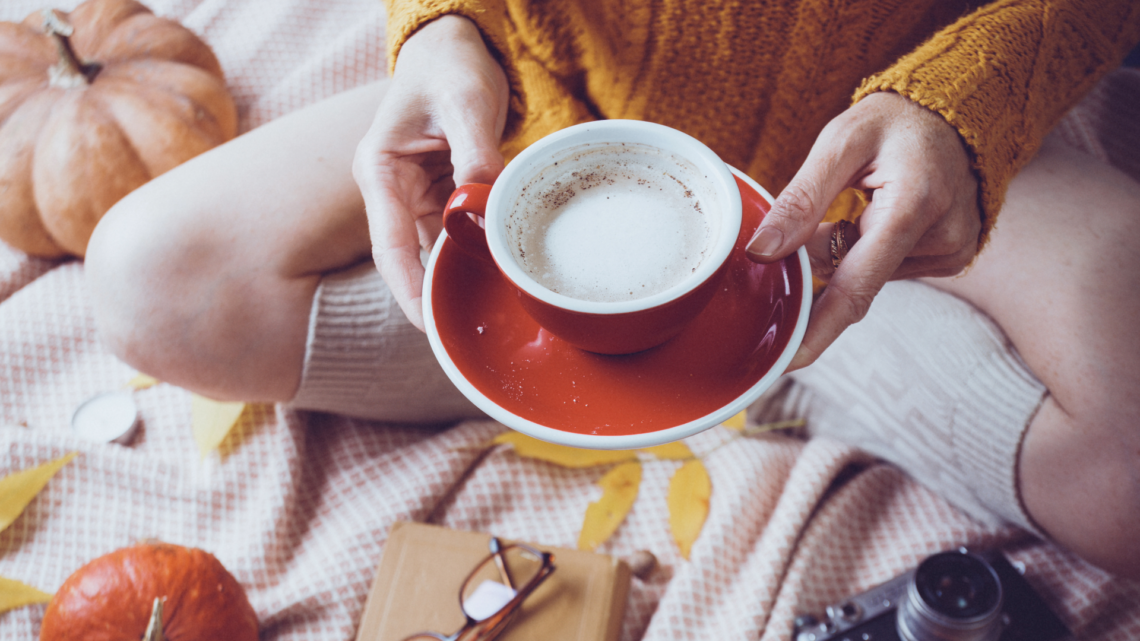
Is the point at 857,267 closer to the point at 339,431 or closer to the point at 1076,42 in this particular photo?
the point at 1076,42

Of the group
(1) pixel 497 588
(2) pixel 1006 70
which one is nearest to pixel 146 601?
(1) pixel 497 588

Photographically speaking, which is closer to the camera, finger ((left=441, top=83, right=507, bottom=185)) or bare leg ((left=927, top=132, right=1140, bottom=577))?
finger ((left=441, top=83, right=507, bottom=185))

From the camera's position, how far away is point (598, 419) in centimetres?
53

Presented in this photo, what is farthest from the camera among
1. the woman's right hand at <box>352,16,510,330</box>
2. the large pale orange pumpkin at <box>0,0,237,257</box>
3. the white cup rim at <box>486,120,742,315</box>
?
the large pale orange pumpkin at <box>0,0,237,257</box>

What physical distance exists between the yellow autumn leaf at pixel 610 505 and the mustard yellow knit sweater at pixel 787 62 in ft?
1.33

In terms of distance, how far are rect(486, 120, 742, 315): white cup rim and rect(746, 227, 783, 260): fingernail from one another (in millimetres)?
31

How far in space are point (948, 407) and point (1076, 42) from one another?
39 cm

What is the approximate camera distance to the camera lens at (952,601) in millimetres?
715

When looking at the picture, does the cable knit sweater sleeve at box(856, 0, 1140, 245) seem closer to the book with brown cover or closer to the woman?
the woman

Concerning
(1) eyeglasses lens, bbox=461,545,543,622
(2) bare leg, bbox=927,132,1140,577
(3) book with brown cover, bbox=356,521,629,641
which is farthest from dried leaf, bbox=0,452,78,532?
(2) bare leg, bbox=927,132,1140,577

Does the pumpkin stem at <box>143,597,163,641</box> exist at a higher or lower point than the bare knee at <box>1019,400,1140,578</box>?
lower

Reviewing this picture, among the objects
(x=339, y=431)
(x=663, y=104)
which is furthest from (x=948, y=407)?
(x=339, y=431)

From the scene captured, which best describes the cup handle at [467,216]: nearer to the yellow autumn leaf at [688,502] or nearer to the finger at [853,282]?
the finger at [853,282]

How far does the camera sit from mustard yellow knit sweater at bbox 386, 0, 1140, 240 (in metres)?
0.64
